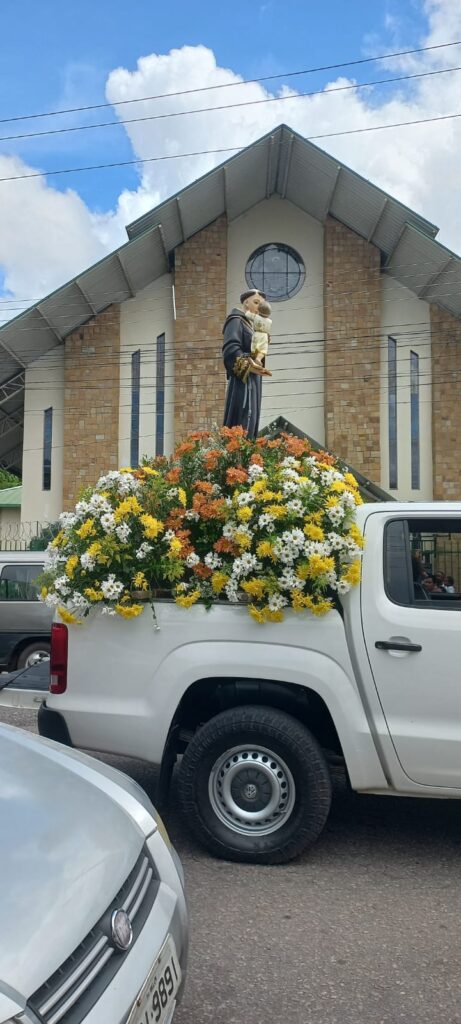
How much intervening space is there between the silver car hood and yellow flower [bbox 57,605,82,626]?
5.18 ft

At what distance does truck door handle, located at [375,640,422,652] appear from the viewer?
377cm

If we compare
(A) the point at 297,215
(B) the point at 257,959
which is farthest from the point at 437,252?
(B) the point at 257,959

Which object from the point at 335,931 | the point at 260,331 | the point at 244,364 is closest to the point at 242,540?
the point at 335,931

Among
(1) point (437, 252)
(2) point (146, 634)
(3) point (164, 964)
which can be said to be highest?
(1) point (437, 252)

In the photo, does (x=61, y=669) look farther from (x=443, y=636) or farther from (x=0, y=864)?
(x=0, y=864)

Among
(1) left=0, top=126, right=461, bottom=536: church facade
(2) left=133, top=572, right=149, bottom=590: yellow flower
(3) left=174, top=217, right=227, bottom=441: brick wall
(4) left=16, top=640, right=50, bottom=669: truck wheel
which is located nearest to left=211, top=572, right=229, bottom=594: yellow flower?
(2) left=133, top=572, right=149, bottom=590: yellow flower

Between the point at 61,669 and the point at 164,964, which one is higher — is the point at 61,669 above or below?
above

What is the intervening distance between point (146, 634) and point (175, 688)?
12.7 inches

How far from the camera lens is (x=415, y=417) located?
933 inches

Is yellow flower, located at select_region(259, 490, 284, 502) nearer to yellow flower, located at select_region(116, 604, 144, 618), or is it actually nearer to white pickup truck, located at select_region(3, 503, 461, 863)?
white pickup truck, located at select_region(3, 503, 461, 863)

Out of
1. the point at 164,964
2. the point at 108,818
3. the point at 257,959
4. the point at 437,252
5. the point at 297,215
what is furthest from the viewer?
the point at 297,215

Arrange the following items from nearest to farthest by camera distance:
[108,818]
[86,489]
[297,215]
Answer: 1. [108,818]
2. [86,489]
3. [297,215]

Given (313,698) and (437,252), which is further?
(437,252)

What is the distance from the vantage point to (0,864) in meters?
1.76
